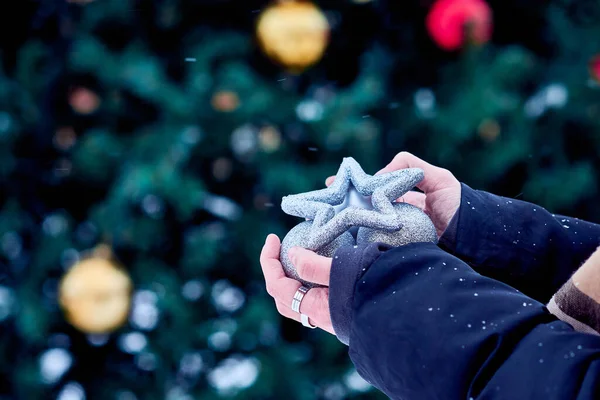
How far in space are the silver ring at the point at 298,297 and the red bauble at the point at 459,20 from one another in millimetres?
759

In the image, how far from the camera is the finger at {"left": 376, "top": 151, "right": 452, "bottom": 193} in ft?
2.99

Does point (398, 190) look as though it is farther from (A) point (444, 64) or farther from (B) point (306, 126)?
(A) point (444, 64)

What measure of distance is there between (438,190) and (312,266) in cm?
31

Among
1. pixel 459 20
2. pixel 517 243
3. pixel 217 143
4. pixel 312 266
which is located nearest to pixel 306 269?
pixel 312 266

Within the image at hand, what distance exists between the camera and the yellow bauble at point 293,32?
120 centimetres

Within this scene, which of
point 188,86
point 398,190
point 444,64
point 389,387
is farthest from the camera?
point 444,64

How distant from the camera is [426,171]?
3.02 ft

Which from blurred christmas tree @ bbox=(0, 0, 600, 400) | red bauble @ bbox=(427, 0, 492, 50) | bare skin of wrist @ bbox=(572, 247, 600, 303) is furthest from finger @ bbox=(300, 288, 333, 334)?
red bauble @ bbox=(427, 0, 492, 50)

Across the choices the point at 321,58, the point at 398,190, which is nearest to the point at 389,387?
the point at 398,190

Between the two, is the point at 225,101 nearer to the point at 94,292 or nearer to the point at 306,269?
the point at 94,292

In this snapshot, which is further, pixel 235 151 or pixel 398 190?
pixel 235 151

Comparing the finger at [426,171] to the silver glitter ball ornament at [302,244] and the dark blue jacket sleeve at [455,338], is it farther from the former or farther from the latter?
the dark blue jacket sleeve at [455,338]

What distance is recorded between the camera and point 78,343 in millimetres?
1385

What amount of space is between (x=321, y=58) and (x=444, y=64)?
291 millimetres
